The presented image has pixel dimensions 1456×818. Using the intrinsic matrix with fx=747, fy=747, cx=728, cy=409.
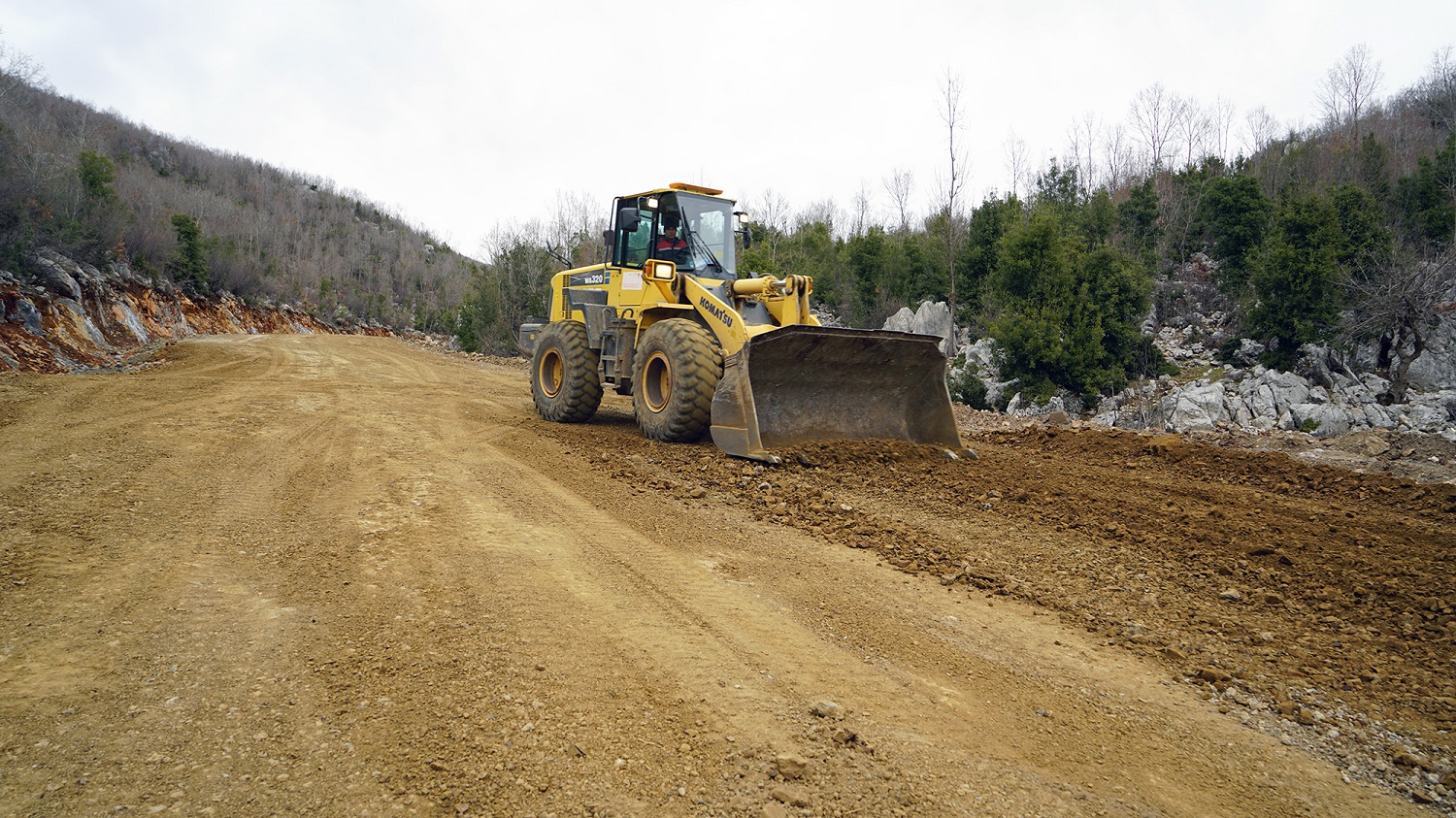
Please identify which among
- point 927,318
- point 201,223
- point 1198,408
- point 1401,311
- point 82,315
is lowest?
point 1198,408

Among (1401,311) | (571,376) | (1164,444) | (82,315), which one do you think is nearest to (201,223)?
(82,315)

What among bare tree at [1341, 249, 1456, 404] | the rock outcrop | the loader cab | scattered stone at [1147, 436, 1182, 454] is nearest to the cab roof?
the loader cab

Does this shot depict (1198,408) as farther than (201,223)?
No

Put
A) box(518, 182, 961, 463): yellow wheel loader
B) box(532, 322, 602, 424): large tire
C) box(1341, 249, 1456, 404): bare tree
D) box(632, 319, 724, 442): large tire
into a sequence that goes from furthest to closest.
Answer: box(1341, 249, 1456, 404): bare tree
box(532, 322, 602, 424): large tire
box(632, 319, 724, 442): large tire
box(518, 182, 961, 463): yellow wheel loader

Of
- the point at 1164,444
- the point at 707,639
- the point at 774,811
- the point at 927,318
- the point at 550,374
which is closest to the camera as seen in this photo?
the point at 774,811

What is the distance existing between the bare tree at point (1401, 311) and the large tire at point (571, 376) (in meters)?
20.6

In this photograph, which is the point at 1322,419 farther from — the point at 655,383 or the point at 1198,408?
the point at 655,383

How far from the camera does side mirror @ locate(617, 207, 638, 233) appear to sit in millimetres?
8680

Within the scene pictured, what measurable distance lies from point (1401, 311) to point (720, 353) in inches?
813

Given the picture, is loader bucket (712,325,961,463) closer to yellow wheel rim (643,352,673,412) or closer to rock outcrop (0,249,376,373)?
yellow wheel rim (643,352,673,412)

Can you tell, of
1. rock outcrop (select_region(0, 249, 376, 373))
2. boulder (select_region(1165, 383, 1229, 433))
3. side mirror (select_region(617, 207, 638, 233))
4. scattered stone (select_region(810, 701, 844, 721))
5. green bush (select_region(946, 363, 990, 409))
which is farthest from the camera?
green bush (select_region(946, 363, 990, 409))

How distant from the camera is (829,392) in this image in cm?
752

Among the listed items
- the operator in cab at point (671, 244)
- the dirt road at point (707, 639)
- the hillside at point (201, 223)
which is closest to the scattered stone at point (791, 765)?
the dirt road at point (707, 639)

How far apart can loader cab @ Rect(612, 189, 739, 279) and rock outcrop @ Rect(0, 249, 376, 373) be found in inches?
448
